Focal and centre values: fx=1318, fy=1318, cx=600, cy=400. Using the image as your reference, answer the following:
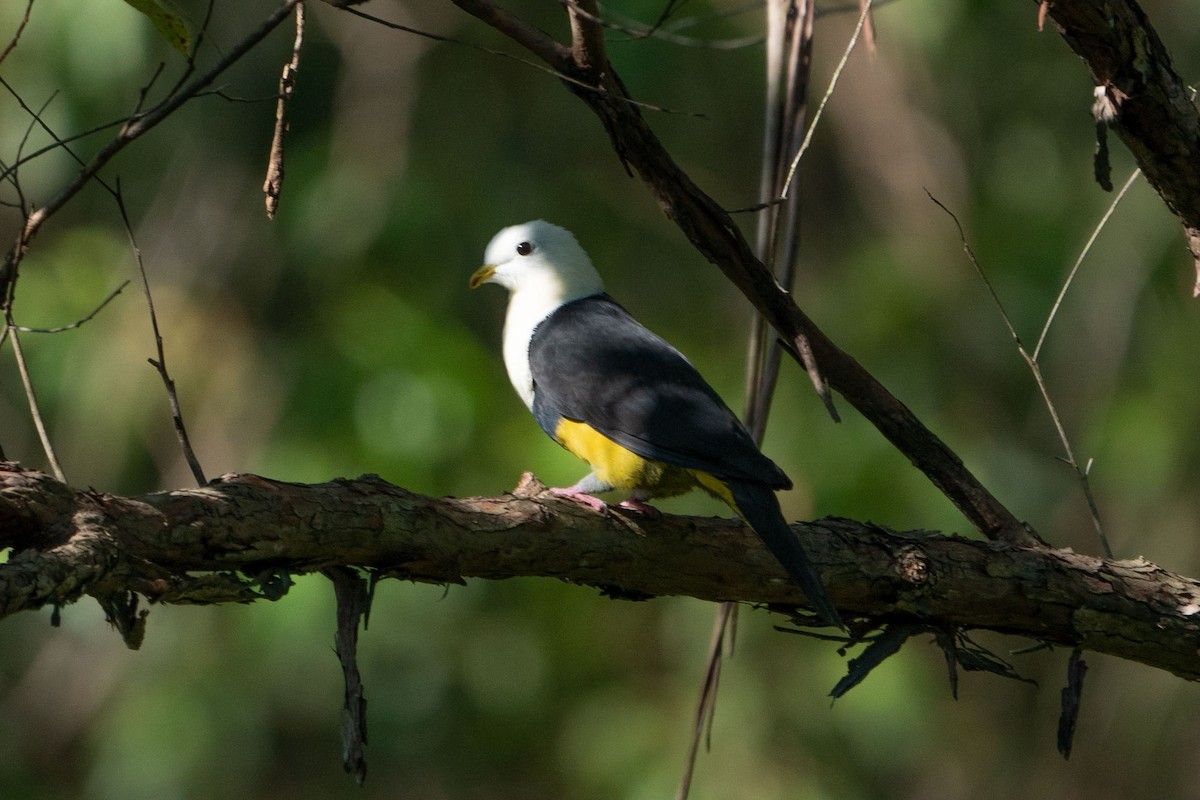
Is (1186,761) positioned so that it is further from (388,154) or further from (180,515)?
(180,515)

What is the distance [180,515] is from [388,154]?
6831 millimetres

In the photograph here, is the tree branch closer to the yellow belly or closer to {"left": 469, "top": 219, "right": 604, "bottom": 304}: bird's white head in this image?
the yellow belly

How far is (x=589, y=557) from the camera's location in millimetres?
2959

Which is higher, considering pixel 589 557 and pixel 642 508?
pixel 642 508

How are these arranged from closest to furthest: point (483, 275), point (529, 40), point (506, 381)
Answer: point (529, 40), point (483, 275), point (506, 381)

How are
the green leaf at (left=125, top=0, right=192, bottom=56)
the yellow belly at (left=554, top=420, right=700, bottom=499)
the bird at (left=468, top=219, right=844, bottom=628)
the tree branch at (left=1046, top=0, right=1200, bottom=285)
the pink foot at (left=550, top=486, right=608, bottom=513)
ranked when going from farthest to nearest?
the yellow belly at (left=554, top=420, right=700, bottom=499) → the bird at (left=468, top=219, right=844, bottom=628) → the pink foot at (left=550, top=486, right=608, bottom=513) → the green leaf at (left=125, top=0, right=192, bottom=56) → the tree branch at (left=1046, top=0, right=1200, bottom=285)

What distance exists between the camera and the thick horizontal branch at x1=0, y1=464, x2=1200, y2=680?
2246 millimetres

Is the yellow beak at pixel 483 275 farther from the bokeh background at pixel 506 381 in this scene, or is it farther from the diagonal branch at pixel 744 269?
the diagonal branch at pixel 744 269

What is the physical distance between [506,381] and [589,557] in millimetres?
5138

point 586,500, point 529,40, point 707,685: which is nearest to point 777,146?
point 529,40

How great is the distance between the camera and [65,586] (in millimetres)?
1934

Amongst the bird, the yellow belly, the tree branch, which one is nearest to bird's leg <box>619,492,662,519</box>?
the bird

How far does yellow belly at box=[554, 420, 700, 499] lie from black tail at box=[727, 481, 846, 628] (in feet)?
1.56

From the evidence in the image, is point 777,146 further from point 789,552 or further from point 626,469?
point 626,469
